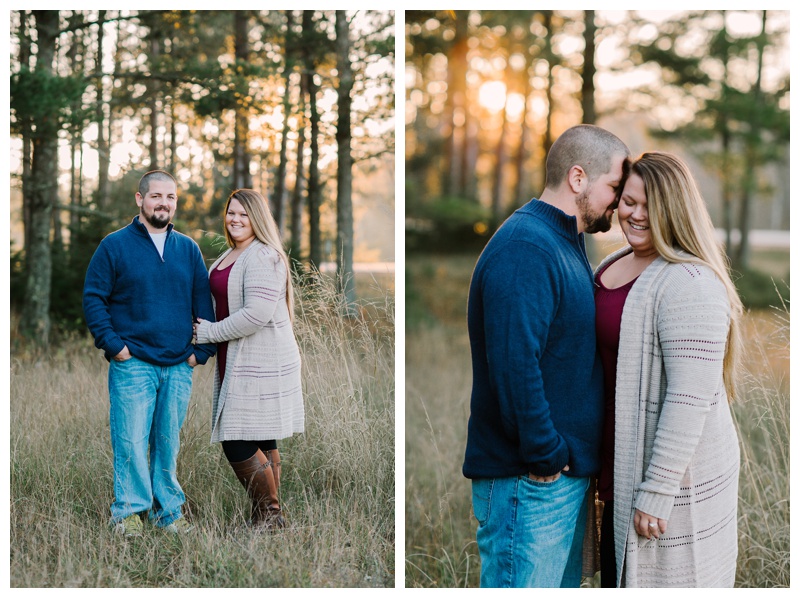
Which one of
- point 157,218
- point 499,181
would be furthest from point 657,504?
point 499,181

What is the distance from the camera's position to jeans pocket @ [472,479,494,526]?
2395 millimetres

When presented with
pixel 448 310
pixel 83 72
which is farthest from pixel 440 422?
pixel 448 310

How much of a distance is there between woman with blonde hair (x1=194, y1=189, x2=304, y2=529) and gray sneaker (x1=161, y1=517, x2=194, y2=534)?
0.30 m

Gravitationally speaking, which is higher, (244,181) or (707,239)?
(244,181)

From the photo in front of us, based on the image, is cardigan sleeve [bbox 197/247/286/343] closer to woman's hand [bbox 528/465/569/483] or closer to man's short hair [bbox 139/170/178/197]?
man's short hair [bbox 139/170/178/197]

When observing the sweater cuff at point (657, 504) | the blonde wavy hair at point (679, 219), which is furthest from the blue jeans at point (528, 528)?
the blonde wavy hair at point (679, 219)

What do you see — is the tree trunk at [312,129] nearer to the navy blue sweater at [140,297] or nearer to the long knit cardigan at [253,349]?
the long knit cardigan at [253,349]

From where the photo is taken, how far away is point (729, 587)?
2498 millimetres

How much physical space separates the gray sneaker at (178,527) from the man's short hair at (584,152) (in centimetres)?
228

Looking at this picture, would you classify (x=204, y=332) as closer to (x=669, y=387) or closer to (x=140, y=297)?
(x=140, y=297)

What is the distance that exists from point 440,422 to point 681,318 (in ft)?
10.6

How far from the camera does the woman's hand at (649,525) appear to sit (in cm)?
227

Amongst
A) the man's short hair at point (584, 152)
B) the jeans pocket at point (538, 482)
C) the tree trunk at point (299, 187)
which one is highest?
the tree trunk at point (299, 187)

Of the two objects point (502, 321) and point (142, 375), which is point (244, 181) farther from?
point (502, 321)
